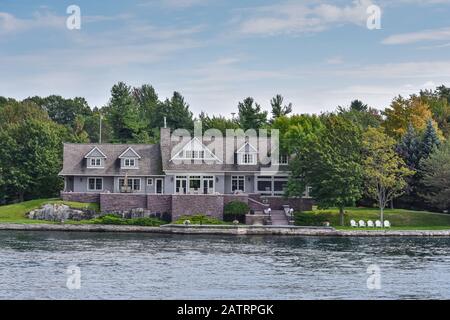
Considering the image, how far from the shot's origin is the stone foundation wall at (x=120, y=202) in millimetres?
71188

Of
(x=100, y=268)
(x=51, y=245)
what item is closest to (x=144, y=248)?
(x=51, y=245)

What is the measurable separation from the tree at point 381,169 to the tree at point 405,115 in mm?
24868

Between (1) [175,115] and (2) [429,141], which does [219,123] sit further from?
(2) [429,141]

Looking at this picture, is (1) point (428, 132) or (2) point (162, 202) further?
(1) point (428, 132)

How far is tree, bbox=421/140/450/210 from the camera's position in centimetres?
6894

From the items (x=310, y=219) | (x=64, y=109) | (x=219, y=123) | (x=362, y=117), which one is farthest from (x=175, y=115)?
(x=64, y=109)

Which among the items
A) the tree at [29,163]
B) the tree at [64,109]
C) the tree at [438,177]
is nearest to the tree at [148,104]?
the tree at [64,109]

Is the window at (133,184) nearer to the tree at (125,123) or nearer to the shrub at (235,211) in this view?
the shrub at (235,211)

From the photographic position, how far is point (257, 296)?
111 ft

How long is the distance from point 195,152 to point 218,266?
3416 centimetres

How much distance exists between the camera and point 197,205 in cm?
7056

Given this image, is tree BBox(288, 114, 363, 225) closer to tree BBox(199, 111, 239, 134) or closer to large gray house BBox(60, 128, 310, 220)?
large gray house BBox(60, 128, 310, 220)
